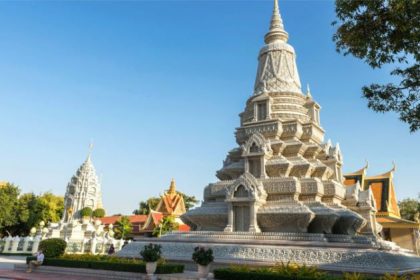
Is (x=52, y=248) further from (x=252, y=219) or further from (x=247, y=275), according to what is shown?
(x=247, y=275)

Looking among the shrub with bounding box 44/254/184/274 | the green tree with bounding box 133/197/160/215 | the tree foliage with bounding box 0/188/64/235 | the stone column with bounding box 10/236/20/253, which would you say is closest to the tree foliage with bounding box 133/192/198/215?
the green tree with bounding box 133/197/160/215

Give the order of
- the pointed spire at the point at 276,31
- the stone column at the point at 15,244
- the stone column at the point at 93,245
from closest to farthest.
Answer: the pointed spire at the point at 276,31 → the stone column at the point at 93,245 → the stone column at the point at 15,244

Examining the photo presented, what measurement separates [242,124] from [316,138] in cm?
520

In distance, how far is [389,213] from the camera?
31391mm

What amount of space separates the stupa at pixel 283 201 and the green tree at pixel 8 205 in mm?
28670

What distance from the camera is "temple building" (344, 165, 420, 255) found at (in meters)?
30.4

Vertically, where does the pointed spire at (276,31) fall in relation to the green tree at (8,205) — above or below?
above

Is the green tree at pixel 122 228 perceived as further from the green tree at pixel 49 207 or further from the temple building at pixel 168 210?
the green tree at pixel 49 207

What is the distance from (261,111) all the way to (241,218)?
7.72 m

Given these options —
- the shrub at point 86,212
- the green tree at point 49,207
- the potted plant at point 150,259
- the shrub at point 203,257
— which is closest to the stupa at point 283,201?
the shrub at point 203,257

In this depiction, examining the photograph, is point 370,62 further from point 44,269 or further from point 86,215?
point 86,215

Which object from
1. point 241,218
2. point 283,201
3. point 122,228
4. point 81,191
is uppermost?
point 81,191

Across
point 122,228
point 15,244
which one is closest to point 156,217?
point 122,228

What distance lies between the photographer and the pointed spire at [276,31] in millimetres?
27000
